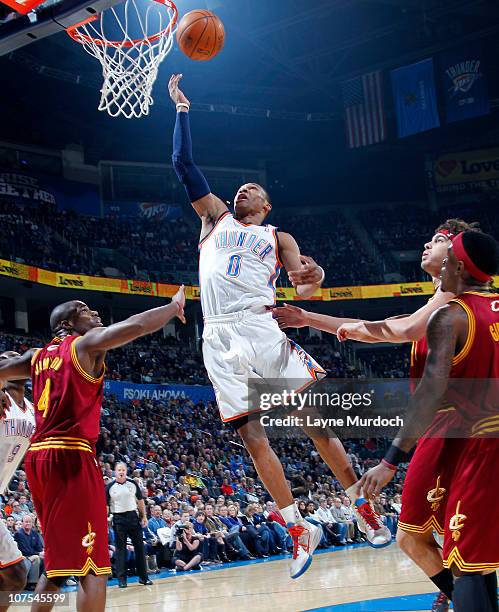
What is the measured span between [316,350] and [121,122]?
1219 centimetres

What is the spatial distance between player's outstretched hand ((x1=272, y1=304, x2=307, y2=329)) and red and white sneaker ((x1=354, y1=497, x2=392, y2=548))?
1269 millimetres

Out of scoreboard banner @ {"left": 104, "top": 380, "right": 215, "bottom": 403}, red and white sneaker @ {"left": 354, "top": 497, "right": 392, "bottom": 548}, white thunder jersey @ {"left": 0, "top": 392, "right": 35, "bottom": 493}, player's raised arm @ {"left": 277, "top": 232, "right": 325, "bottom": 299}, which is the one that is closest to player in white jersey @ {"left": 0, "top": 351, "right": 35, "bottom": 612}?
white thunder jersey @ {"left": 0, "top": 392, "right": 35, "bottom": 493}

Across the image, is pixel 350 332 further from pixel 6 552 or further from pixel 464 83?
pixel 464 83

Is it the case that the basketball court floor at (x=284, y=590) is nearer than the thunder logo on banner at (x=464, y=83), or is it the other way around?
the basketball court floor at (x=284, y=590)

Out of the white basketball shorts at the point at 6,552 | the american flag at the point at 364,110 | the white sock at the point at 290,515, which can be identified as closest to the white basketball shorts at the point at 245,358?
the white sock at the point at 290,515

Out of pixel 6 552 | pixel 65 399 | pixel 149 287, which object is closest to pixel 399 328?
pixel 65 399

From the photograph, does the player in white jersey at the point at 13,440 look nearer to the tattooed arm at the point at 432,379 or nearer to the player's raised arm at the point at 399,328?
the player's raised arm at the point at 399,328

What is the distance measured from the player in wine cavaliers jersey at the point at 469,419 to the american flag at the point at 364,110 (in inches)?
1074

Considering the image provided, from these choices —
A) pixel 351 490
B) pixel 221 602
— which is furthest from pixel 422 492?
pixel 221 602

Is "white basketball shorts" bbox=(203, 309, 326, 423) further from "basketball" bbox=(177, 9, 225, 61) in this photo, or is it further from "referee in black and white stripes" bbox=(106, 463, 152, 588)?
"referee in black and white stripes" bbox=(106, 463, 152, 588)

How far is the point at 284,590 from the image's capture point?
8836 mm

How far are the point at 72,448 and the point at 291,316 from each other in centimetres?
171

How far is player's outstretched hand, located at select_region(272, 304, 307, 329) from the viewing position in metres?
5.12

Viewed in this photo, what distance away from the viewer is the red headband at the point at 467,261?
3520mm
